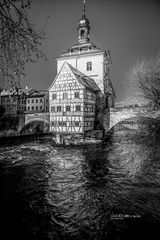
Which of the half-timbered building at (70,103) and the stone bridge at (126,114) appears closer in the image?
the stone bridge at (126,114)

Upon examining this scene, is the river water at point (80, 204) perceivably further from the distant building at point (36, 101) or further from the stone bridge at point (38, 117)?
the distant building at point (36, 101)

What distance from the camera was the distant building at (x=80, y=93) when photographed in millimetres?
18156

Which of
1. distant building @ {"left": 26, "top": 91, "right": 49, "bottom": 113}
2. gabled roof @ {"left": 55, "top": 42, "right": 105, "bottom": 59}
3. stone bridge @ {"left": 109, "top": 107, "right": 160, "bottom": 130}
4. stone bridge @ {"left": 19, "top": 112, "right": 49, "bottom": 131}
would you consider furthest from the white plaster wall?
distant building @ {"left": 26, "top": 91, "right": 49, "bottom": 113}

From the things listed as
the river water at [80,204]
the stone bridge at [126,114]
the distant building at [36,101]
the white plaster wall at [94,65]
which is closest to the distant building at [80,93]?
the white plaster wall at [94,65]

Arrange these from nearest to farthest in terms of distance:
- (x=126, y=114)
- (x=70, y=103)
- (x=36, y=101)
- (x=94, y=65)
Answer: (x=126, y=114), (x=70, y=103), (x=94, y=65), (x=36, y=101)

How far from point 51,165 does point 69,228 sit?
621 cm

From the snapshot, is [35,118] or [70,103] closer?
[70,103]

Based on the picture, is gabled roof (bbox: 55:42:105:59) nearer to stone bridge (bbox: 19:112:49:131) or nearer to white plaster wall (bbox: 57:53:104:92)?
white plaster wall (bbox: 57:53:104:92)

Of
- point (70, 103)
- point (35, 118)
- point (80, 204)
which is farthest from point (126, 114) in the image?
point (80, 204)

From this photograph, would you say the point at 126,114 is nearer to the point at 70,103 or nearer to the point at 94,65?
the point at 70,103

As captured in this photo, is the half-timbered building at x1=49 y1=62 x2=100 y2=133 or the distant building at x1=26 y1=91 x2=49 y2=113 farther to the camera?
the distant building at x1=26 y1=91 x2=49 y2=113

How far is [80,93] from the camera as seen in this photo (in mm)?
18047

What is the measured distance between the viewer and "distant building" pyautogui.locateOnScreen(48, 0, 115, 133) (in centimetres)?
1816

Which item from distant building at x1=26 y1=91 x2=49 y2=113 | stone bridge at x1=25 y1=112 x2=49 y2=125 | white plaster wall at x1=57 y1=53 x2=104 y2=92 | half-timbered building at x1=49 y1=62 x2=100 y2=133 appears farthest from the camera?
distant building at x1=26 y1=91 x2=49 y2=113
